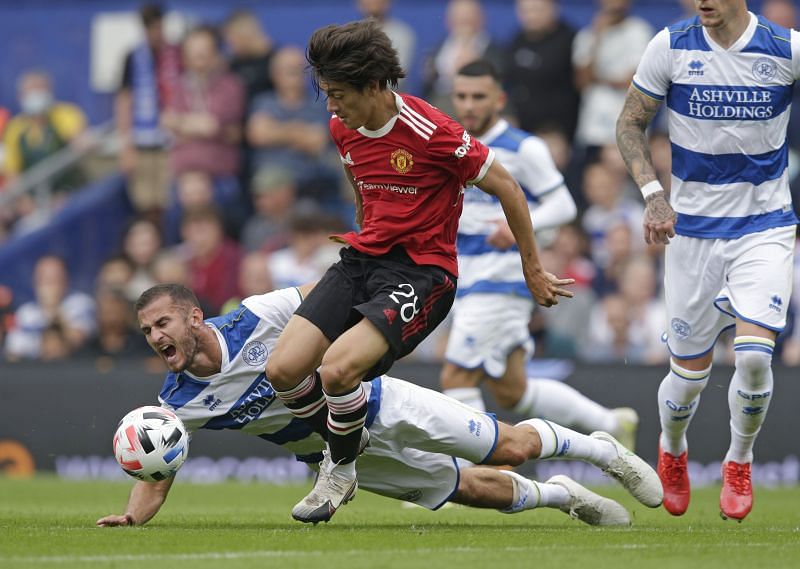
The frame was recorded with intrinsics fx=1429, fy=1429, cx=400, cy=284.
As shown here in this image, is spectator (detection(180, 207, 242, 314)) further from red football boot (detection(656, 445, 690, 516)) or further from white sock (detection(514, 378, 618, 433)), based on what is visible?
red football boot (detection(656, 445, 690, 516))

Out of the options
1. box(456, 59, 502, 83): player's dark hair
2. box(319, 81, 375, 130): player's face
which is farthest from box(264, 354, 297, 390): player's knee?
box(456, 59, 502, 83): player's dark hair

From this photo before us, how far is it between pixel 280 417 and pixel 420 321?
986mm

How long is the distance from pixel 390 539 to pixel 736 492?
239 centimetres

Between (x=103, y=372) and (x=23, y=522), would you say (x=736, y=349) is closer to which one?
(x=23, y=522)

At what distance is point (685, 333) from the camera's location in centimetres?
873

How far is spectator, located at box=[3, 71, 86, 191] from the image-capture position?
734 inches

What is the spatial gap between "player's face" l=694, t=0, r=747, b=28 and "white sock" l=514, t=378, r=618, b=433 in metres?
3.68

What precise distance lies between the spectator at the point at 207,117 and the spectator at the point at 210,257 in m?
0.91

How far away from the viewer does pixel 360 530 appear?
775cm

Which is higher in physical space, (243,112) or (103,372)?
(243,112)

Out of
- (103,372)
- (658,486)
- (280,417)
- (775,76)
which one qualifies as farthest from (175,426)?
(103,372)

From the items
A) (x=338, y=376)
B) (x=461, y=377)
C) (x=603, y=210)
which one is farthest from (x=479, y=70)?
(x=603, y=210)

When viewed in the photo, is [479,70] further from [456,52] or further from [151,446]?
[456,52]

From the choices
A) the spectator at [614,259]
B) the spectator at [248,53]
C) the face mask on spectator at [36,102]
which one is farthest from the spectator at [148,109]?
the spectator at [614,259]
